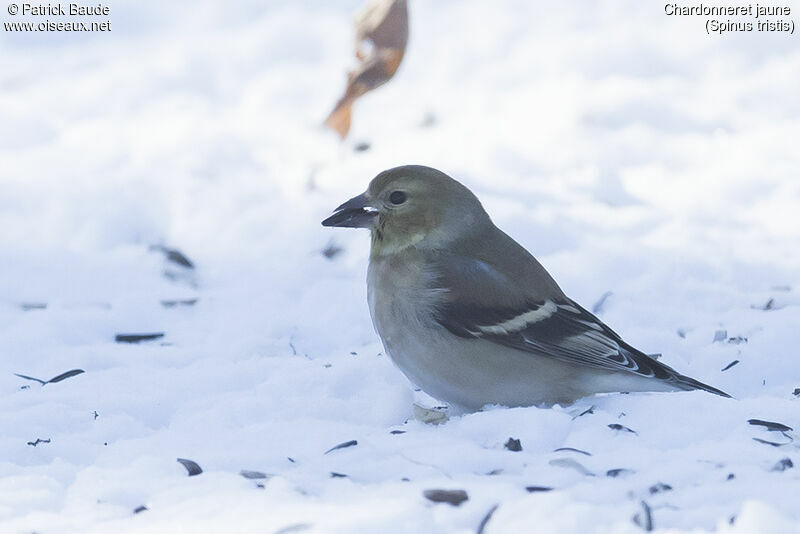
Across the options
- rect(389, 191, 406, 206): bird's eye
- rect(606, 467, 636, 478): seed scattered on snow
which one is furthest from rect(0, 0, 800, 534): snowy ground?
rect(389, 191, 406, 206): bird's eye

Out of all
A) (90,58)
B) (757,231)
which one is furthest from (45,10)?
(757,231)

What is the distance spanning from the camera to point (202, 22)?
9.41 m

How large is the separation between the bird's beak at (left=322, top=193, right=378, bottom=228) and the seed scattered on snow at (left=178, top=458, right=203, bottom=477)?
144 cm

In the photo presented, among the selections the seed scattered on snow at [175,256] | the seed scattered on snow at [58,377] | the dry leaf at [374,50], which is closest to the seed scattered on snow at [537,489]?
the seed scattered on snow at [58,377]

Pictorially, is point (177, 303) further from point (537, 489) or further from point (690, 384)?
point (537, 489)

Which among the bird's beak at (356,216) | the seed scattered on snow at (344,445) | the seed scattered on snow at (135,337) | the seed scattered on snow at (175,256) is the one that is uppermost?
the bird's beak at (356,216)

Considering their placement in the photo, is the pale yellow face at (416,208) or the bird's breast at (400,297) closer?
the bird's breast at (400,297)

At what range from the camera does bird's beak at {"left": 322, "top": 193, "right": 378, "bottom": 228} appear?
4.93m

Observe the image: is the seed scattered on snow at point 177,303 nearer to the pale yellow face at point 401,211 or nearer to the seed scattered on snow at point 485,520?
the pale yellow face at point 401,211

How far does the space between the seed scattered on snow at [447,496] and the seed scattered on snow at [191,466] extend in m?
0.81

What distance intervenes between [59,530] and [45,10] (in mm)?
6718

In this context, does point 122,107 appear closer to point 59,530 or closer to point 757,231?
point 757,231

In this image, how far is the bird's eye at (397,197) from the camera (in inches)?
193

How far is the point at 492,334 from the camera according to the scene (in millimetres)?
4430
